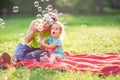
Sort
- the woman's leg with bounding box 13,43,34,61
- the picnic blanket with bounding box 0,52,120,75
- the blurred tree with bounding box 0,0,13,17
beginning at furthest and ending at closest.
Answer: the blurred tree with bounding box 0,0,13,17, the woman's leg with bounding box 13,43,34,61, the picnic blanket with bounding box 0,52,120,75

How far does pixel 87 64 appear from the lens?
20.1ft

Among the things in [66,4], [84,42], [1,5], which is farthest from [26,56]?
[66,4]

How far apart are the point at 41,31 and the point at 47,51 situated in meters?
0.31

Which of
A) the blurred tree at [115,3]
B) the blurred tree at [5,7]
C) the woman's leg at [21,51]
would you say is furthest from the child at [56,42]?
the blurred tree at [115,3]

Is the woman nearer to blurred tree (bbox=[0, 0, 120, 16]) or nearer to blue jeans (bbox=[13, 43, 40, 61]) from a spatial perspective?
blue jeans (bbox=[13, 43, 40, 61])

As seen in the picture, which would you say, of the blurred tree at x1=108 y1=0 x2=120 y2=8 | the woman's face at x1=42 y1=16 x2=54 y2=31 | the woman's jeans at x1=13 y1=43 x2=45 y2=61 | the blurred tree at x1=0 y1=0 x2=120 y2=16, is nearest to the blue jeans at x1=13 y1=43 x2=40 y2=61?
the woman's jeans at x1=13 y1=43 x2=45 y2=61

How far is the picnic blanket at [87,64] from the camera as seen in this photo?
576 centimetres

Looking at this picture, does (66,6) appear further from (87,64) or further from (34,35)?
(87,64)

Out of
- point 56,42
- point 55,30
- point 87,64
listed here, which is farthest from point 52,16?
point 87,64

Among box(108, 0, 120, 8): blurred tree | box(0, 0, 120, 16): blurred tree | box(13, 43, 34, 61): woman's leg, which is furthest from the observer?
box(108, 0, 120, 8): blurred tree

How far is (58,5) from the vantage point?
18.5 m

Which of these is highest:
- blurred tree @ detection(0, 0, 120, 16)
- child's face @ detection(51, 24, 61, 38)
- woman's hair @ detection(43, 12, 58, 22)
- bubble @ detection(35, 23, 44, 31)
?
blurred tree @ detection(0, 0, 120, 16)

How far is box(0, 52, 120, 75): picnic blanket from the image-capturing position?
576 cm

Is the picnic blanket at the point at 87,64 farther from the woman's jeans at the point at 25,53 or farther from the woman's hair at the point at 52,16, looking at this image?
the woman's hair at the point at 52,16
